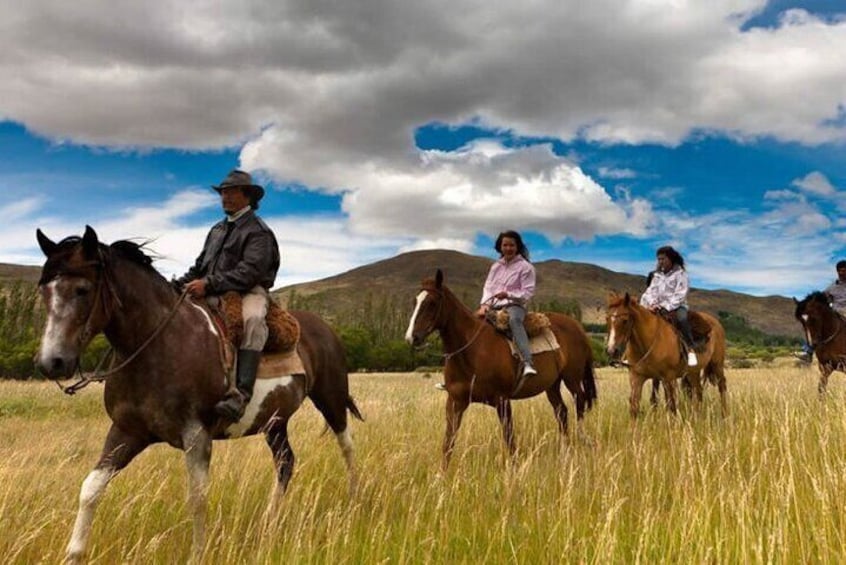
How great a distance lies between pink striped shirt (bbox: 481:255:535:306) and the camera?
8.97 metres

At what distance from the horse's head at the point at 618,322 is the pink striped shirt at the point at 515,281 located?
184 cm

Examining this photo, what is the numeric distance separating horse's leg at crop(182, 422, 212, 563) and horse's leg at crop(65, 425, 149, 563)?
0.44 meters

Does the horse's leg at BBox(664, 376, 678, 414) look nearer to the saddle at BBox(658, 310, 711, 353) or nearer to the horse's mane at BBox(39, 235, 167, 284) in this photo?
the saddle at BBox(658, 310, 711, 353)

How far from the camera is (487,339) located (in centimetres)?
850

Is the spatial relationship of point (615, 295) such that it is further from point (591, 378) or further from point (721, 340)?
point (721, 340)

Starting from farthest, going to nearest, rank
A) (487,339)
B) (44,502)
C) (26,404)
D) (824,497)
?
(26,404), (487,339), (44,502), (824,497)

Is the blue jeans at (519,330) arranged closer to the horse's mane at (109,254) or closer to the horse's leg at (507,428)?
the horse's leg at (507,428)

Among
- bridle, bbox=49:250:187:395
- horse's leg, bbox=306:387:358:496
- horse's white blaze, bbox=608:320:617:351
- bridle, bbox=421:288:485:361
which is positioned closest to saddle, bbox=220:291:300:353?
bridle, bbox=49:250:187:395

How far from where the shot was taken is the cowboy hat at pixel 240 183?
5.94 metres

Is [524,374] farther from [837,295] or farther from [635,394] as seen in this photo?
[837,295]

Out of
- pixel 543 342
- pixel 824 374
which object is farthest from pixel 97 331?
pixel 824 374

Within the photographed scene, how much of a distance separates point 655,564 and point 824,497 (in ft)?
3.80

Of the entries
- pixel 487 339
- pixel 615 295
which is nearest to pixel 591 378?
pixel 615 295

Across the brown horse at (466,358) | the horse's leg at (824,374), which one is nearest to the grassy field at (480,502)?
the brown horse at (466,358)
